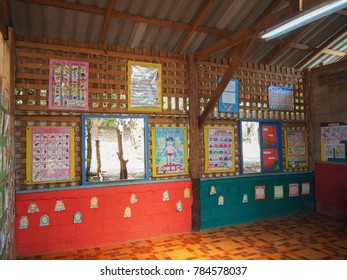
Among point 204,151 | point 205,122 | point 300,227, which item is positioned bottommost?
point 300,227

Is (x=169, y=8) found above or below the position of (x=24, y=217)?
above

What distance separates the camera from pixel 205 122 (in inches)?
220

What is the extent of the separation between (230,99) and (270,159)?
5.41 feet

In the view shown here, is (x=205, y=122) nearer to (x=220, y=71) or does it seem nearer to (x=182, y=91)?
(x=182, y=91)

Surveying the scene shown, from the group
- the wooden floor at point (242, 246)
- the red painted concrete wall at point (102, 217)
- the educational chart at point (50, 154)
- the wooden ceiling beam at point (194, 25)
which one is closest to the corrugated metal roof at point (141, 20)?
the wooden ceiling beam at point (194, 25)

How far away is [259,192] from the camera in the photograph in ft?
19.8

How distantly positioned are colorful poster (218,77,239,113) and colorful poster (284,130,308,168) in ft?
5.00

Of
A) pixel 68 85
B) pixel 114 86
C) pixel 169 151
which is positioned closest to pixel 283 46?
pixel 169 151

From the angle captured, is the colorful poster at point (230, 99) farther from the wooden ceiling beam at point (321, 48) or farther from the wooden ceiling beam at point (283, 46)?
the wooden ceiling beam at point (321, 48)

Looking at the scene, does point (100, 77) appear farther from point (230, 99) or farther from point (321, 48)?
point (321, 48)

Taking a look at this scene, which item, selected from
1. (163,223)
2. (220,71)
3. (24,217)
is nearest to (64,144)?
(24,217)

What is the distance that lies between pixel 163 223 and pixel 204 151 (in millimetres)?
1554

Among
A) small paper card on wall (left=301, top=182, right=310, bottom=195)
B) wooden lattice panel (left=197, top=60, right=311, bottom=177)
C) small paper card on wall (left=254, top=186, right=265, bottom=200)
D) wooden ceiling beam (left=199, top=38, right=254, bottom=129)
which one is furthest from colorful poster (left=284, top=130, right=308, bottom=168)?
wooden ceiling beam (left=199, top=38, right=254, bottom=129)
